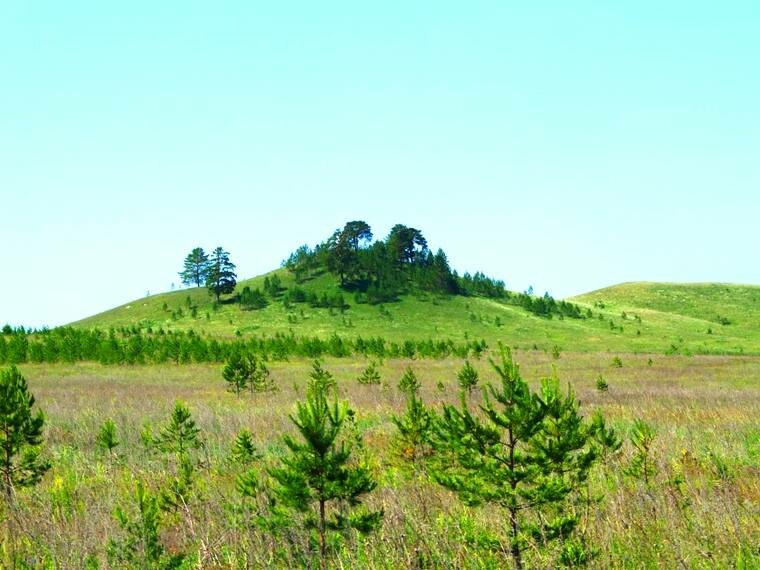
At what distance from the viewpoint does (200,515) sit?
747cm

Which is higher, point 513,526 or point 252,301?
point 252,301

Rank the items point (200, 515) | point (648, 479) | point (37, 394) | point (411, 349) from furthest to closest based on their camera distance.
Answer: point (411, 349) < point (37, 394) < point (648, 479) < point (200, 515)

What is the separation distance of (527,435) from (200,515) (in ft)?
13.4

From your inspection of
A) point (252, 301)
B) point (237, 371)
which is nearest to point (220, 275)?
point (252, 301)

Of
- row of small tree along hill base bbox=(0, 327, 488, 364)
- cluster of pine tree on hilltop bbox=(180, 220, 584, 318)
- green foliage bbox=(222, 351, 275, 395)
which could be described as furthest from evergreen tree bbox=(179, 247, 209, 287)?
green foliage bbox=(222, 351, 275, 395)

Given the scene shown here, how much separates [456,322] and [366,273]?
1910cm

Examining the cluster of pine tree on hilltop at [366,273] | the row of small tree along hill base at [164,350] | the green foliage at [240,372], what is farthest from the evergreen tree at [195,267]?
the green foliage at [240,372]

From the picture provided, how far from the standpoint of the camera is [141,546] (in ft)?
18.4

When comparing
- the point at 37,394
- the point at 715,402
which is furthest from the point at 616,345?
the point at 37,394

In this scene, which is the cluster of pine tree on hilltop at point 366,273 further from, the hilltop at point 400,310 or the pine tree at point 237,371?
the pine tree at point 237,371

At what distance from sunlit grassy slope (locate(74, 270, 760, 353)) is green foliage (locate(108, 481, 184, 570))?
218 ft

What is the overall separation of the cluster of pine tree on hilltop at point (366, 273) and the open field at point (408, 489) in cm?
6294

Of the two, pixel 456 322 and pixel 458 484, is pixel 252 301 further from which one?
pixel 458 484

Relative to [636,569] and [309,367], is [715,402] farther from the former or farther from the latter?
[309,367]
